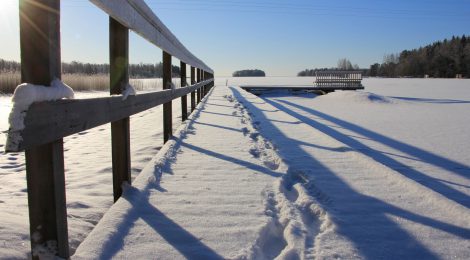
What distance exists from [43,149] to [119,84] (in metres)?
1.24

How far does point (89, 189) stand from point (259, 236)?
1620 millimetres

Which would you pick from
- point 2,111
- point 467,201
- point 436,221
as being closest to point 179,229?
point 436,221

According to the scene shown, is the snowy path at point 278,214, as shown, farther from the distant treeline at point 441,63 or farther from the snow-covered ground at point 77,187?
the distant treeline at point 441,63

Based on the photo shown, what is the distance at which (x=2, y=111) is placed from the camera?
997 centimetres

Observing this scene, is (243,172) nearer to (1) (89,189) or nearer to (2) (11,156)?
(1) (89,189)

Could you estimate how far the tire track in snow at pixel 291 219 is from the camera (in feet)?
6.16

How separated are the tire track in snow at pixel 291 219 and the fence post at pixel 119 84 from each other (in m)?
0.98

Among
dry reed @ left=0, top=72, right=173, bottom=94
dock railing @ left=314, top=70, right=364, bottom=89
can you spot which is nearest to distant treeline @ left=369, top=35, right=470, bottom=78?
dock railing @ left=314, top=70, right=364, bottom=89

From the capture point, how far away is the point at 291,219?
2.24 metres

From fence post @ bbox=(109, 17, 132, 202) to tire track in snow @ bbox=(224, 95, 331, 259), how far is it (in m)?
0.98

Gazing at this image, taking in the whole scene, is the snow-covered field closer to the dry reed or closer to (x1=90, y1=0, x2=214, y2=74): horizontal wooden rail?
(x1=90, y1=0, x2=214, y2=74): horizontal wooden rail

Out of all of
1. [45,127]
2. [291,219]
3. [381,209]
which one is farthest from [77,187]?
[381,209]

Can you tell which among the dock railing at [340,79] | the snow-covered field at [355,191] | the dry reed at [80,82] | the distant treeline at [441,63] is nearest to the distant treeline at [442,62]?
the distant treeline at [441,63]

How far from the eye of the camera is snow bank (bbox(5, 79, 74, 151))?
1135 millimetres
